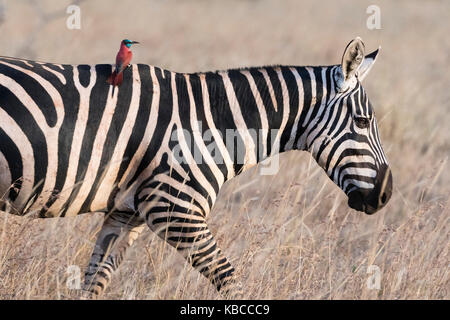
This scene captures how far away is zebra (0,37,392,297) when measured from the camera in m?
4.92

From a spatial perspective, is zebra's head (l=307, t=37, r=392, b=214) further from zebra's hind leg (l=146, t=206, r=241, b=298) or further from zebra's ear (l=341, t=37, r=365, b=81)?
zebra's hind leg (l=146, t=206, r=241, b=298)

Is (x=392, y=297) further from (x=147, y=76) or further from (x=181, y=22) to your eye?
(x=181, y=22)

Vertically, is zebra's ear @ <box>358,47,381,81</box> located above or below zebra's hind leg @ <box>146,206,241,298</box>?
above

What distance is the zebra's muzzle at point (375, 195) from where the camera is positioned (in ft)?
17.5

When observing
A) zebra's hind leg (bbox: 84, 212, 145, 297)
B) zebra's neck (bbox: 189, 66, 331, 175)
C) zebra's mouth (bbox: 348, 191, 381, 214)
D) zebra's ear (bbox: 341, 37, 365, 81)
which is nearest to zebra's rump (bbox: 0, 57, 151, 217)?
zebra's hind leg (bbox: 84, 212, 145, 297)

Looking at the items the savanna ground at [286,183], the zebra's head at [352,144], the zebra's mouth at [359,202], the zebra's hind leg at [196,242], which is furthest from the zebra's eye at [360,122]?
the zebra's hind leg at [196,242]

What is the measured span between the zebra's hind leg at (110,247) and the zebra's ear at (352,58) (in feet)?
6.46

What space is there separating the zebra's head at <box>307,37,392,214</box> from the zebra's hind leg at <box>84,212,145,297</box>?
1576 mm

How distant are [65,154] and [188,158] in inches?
34.0

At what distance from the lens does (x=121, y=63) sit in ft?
17.0

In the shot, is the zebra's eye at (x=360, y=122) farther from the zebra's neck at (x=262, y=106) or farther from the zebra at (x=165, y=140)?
the zebra's neck at (x=262, y=106)

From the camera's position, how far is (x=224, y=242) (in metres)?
6.45

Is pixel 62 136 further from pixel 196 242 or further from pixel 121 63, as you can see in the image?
pixel 196 242
